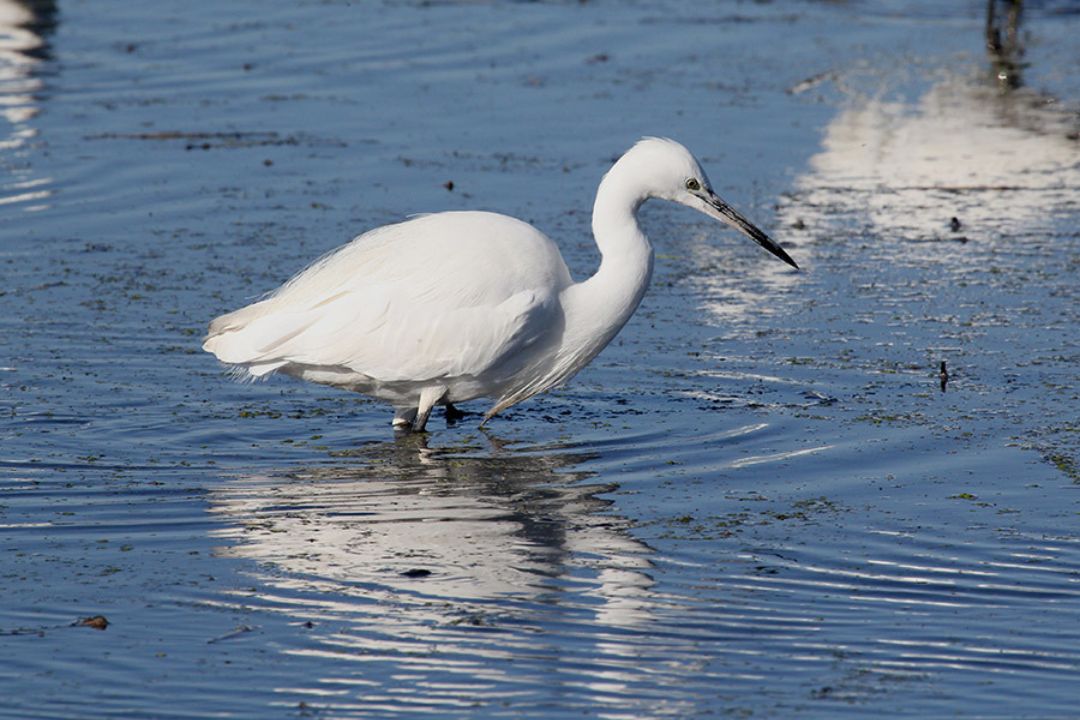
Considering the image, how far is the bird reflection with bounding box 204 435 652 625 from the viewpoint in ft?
19.1

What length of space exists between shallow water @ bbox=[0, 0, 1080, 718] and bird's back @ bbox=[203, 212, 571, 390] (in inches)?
15.0

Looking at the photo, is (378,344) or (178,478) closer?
(178,478)

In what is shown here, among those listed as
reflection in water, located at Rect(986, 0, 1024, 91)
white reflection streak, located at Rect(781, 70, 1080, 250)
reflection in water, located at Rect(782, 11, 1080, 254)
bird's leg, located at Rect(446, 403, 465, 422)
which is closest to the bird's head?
bird's leg, located at Rect(446, 403, 465, 422)

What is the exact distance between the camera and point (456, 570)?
237 inches

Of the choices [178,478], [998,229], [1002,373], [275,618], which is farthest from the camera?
[998,229]

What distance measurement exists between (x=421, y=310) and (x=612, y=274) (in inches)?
31.8

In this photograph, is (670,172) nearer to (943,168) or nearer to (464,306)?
(464,306)

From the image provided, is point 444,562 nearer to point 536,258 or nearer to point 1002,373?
point 536,258

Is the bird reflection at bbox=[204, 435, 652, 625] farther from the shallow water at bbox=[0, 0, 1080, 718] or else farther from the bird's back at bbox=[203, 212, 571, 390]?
the bird's back at bbox=[203, 212, 571, 390]

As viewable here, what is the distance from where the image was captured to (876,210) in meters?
11.4

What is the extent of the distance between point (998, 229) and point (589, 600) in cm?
591

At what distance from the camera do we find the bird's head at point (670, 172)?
7.63 meters

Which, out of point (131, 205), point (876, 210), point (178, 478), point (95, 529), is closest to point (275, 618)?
point (95, 529)

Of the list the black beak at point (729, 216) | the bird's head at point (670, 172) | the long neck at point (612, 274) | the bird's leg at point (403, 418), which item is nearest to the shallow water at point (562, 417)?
the bird's leg at point (403, 418)
